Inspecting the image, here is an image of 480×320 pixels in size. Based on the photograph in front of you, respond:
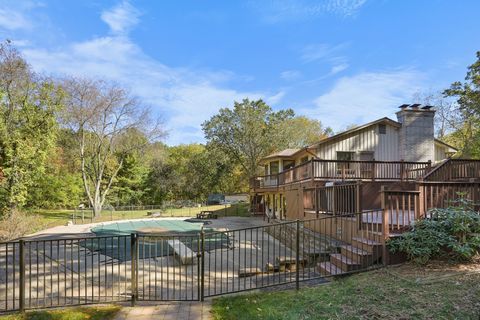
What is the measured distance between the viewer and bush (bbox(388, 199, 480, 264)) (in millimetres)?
5637

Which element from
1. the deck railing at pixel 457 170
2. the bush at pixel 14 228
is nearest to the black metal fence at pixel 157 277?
the deck railing at pixel 457 170

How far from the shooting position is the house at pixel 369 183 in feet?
21.1

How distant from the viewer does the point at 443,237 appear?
5.72 meters

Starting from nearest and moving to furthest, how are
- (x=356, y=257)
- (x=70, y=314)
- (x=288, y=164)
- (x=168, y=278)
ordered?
1. (x=70, y=314)
2. (x=356, y=257)
3. (x=168, y=278)
4. (x=288, y=164)

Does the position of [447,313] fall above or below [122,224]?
above

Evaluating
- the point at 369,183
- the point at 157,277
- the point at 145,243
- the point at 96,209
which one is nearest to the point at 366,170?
the point at 369,183

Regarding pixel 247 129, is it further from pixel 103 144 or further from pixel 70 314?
pixel 70 314

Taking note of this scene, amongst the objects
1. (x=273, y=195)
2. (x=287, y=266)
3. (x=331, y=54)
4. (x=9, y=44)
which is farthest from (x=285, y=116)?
(x=287, y=266)

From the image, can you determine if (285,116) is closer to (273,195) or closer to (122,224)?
(273,195)

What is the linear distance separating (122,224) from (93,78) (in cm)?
1231

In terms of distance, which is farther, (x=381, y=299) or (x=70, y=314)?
(x=70, y=314)

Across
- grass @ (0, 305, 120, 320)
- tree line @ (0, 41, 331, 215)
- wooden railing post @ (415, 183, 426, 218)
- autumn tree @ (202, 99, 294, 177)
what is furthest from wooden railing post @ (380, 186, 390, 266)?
autumn tree @ (202, 99, 294, 177)

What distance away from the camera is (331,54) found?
1698 cm

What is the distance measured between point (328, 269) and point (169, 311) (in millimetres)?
3393
